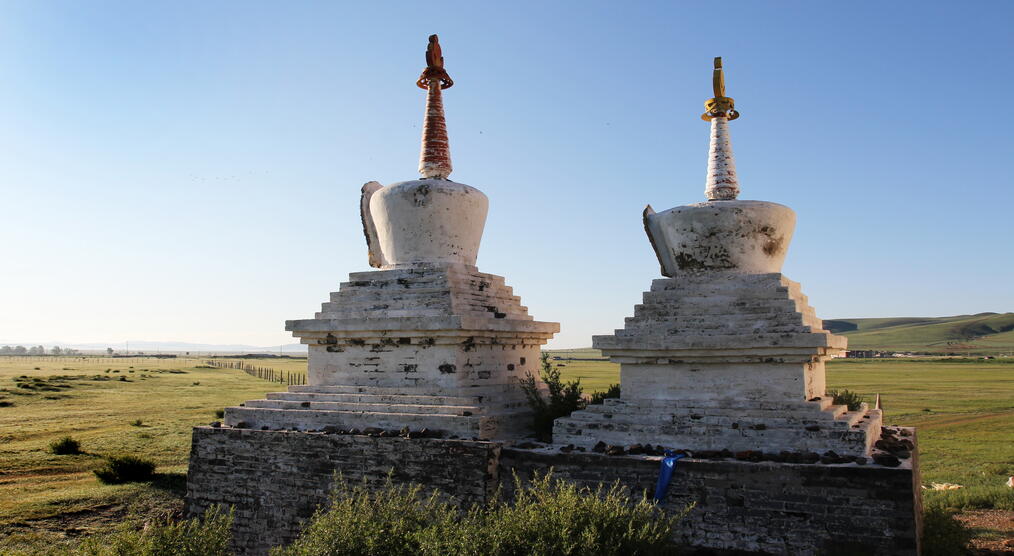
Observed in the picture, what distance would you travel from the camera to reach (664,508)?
7.56 m

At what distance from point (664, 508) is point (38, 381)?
44260mm

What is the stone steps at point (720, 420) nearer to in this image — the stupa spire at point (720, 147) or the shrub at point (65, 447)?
the stupa spire at point (720, 147)

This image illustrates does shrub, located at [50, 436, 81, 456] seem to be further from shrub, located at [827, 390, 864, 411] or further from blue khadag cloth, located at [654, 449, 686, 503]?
shrub, located at [827, 390, 864, 411]

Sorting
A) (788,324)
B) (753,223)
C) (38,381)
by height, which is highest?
(753,223)

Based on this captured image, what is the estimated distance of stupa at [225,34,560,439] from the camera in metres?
9.26

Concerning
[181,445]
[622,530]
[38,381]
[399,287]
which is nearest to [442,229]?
[399,287]

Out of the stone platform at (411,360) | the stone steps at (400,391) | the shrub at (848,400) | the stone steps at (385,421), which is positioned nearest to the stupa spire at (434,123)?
the stone platform at (411,360)

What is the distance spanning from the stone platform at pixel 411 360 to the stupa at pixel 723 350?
144 centimetres

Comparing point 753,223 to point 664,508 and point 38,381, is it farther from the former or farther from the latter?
point 38,381

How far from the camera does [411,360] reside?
31.7 feet

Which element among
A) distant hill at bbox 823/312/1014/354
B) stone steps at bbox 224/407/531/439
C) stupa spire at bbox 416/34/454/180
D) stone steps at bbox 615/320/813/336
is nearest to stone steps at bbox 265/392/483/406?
stone steps at bbox 224/407/531/439

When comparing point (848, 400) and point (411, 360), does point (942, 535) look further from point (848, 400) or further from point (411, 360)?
point (411, 360)

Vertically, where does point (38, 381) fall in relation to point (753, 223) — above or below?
below

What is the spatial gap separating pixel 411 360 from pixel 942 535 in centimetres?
674
